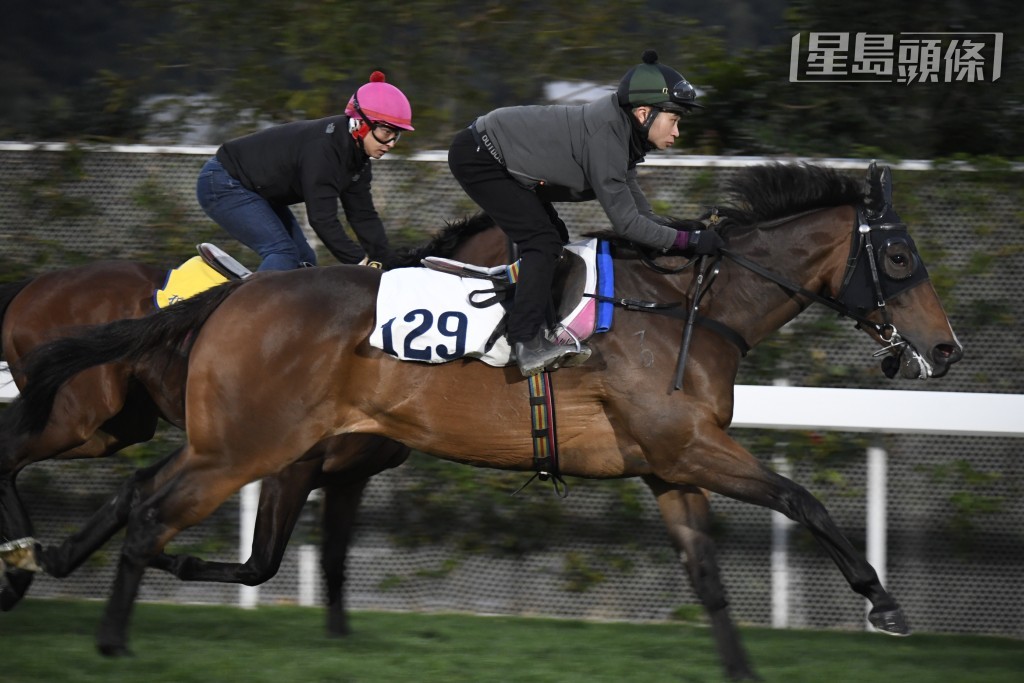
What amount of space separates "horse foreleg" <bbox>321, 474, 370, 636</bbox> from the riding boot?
120 cm

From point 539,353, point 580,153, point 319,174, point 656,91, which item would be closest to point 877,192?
point 656,91

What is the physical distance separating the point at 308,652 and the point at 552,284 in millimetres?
1602

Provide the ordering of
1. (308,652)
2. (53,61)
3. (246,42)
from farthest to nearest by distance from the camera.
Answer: (53,61) < (246,42) < (308,652)

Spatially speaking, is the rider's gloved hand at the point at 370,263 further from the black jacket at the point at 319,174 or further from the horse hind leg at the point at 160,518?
the horse hind leg at the point at 160,518

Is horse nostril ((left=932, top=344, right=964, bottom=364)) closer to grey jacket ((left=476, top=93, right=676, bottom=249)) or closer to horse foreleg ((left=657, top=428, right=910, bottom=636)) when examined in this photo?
horse foreleg ((left=657, top=428, right=910, bottom=636))

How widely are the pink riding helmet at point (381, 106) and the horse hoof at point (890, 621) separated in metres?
2.41

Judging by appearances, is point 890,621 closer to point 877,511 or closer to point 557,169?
point 877,511

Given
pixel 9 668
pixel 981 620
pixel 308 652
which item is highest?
pixel 9 668

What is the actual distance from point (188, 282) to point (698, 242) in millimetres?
2078

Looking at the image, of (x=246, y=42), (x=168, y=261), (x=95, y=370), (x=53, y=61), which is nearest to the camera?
(x=95, y=370)

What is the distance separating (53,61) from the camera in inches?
309

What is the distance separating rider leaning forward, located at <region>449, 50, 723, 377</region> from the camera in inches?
156

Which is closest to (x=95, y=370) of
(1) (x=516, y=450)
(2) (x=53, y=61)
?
(1) (x=516, y=450)

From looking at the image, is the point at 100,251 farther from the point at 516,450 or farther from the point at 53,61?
the point at 516,450
